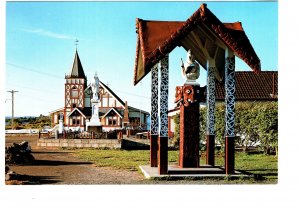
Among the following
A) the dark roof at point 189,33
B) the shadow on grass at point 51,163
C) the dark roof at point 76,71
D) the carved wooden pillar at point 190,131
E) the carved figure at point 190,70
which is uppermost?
the dark roof at point 76,71

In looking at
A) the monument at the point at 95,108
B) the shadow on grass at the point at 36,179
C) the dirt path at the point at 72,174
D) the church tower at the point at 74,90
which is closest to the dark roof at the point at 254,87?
the monument at the point at 95,108

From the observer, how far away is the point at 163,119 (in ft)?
39.3

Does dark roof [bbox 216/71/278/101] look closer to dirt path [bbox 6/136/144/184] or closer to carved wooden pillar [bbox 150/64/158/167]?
carved wooden pillar [bbox 150/64/158/167]

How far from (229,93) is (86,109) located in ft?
114

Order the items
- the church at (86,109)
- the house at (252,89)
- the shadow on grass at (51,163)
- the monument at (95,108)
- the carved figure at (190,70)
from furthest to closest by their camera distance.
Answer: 1. the church at (86,109)
2. the monument at (95,108)
3. the house at (252,89)
4. the shadow on grass at (51,163)
5. the carved figure at (190,70)

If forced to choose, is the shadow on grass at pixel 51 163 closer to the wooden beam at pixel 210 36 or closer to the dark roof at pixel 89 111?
the wooden beam at pixel 210 36

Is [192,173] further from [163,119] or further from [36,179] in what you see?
[36,179]

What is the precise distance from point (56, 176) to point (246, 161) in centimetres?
807

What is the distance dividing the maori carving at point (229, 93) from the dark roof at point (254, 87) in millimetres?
14768

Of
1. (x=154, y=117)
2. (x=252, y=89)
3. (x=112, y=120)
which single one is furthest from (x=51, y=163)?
(x=112, y=120)

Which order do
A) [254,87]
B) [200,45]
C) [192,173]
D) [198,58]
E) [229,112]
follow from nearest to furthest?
[192,173], [229,112], [200,45], [198,58], [254,87]

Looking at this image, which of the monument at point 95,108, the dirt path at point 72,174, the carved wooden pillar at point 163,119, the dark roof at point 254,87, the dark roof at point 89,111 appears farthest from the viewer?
the dark roof at point 89,111

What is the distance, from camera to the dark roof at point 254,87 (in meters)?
27.3
